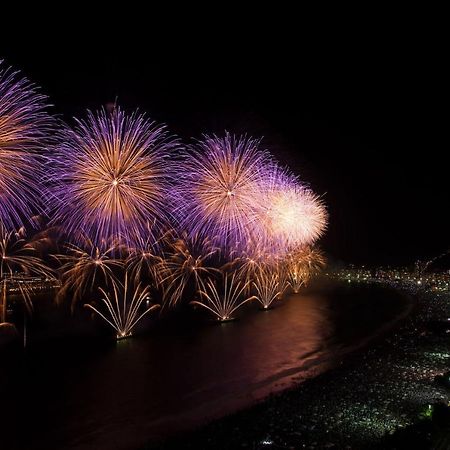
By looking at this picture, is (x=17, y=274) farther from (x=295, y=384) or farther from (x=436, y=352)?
(x=436, y=352)

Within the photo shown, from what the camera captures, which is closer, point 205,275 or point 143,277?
point 143,277

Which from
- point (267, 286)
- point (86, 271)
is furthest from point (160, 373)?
point (267, 286)

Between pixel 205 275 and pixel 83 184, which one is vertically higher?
pixel 83 184

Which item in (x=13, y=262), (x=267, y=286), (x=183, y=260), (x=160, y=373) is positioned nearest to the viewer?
(x=160, y=373)

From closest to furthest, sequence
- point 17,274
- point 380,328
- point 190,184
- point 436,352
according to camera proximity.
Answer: point 436,352
point 380,328
point 190,184
point 17,274

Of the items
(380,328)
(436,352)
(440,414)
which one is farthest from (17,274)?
(440,414)

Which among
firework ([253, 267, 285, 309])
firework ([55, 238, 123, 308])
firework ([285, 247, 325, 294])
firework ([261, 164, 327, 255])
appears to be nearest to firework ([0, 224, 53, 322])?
firework ([55, 238, 123, 308])

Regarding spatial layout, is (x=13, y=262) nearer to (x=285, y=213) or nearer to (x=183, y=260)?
(x=183, y=260)
